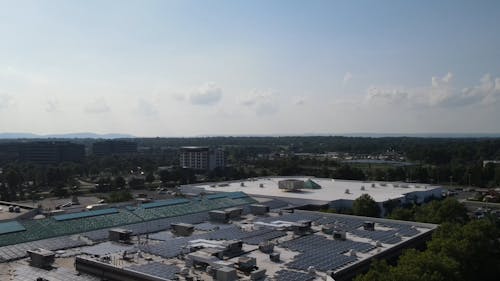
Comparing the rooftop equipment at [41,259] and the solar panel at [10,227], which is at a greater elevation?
the solar panel at [10,227]

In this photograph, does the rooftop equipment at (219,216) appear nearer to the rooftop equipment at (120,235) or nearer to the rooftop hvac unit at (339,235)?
the rooftop equipment at (120,235)

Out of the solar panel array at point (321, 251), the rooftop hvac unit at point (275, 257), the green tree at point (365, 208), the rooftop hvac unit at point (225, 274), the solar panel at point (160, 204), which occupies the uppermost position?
the solar panel at point (160, 204)

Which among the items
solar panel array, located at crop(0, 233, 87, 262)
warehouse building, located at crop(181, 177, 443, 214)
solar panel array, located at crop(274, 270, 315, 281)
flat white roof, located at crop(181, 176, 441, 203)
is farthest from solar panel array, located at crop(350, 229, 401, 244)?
solar panel array, located at crop(0, 233, 87, 262)

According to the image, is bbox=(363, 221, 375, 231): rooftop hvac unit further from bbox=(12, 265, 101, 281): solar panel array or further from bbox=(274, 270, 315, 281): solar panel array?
bbox=(12, 265, 101, 281): solar panel array

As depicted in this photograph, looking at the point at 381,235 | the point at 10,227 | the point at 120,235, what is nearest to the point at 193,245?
the point at 120,235

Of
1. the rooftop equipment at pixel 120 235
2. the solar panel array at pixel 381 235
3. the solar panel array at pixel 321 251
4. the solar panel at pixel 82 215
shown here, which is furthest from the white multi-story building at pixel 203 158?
the solar panel array at pixel 321 251

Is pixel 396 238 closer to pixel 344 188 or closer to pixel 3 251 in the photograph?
pixel 3 251
